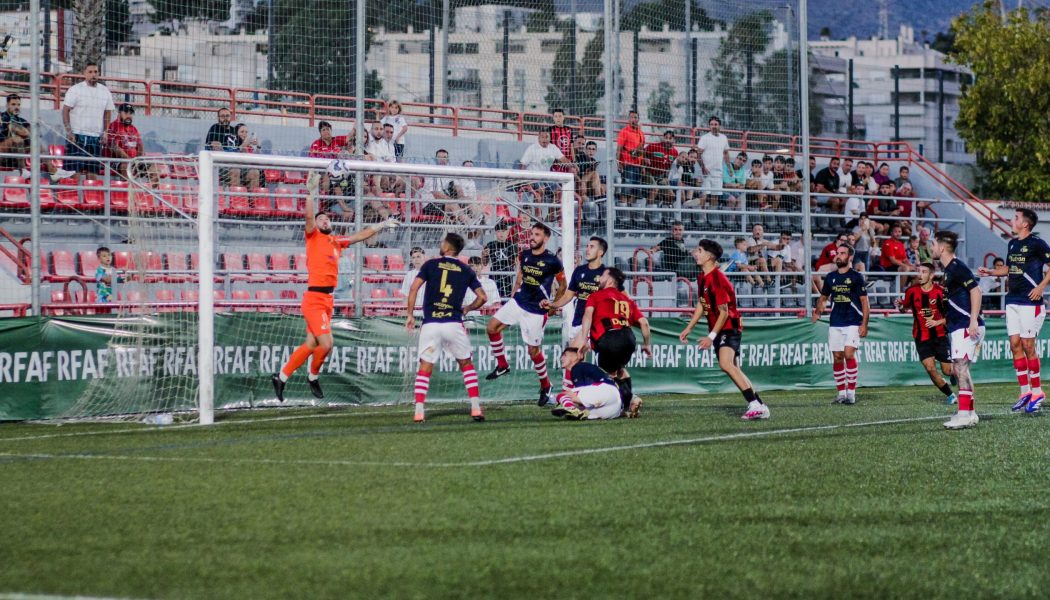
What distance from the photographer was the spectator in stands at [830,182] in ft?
89.9

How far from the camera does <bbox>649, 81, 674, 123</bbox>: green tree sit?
76.9 feet

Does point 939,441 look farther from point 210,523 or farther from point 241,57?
point 241,57

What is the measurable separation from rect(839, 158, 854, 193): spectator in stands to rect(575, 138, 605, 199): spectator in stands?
871 centimetres

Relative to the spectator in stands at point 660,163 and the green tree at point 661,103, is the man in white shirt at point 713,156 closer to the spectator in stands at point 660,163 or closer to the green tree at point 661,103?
the spectator in stands at point 660,163

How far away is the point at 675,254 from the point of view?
22406mm

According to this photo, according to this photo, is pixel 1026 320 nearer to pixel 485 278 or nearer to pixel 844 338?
pixel 844 338

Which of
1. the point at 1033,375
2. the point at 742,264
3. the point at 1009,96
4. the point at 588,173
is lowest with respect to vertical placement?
the point at 1033,375

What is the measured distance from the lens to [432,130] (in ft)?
77.7

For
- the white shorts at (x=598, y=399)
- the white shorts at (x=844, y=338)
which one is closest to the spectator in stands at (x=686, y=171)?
the white shorts at (x=844, y=338)

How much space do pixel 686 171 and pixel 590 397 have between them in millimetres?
10658

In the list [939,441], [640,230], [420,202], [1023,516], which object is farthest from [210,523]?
[640,230]

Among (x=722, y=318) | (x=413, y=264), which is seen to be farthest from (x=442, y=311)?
(x=413, y=264)

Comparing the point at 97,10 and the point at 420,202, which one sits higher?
the point at 97,10

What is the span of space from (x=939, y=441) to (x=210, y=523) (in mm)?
7139
